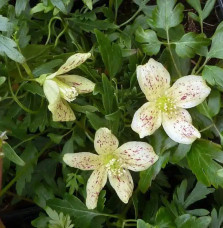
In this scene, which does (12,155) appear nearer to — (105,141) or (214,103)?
(105,141)

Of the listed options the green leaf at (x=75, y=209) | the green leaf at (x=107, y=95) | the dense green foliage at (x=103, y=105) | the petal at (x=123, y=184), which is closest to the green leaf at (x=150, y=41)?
the dense green foliage at (x=103, y=105)

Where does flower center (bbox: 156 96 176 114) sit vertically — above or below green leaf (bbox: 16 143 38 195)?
above

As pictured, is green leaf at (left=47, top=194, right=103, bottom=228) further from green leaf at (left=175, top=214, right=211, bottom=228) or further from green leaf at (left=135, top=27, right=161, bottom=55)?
green leaf at (left=135, top=27, right=161, bottom=55)

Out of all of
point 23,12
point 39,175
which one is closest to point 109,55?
point 23,12

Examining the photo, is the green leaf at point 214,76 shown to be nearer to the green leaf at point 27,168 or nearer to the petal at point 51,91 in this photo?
the petal at point 51,91

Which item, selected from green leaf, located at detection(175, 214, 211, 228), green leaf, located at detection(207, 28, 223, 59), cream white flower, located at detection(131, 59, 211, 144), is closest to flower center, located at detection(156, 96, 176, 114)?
cream white flower, located at detection(131, 59, 211, 144)

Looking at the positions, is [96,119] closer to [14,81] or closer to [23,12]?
[14,81]

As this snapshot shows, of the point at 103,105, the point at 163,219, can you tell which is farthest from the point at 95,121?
the point at 163,219
